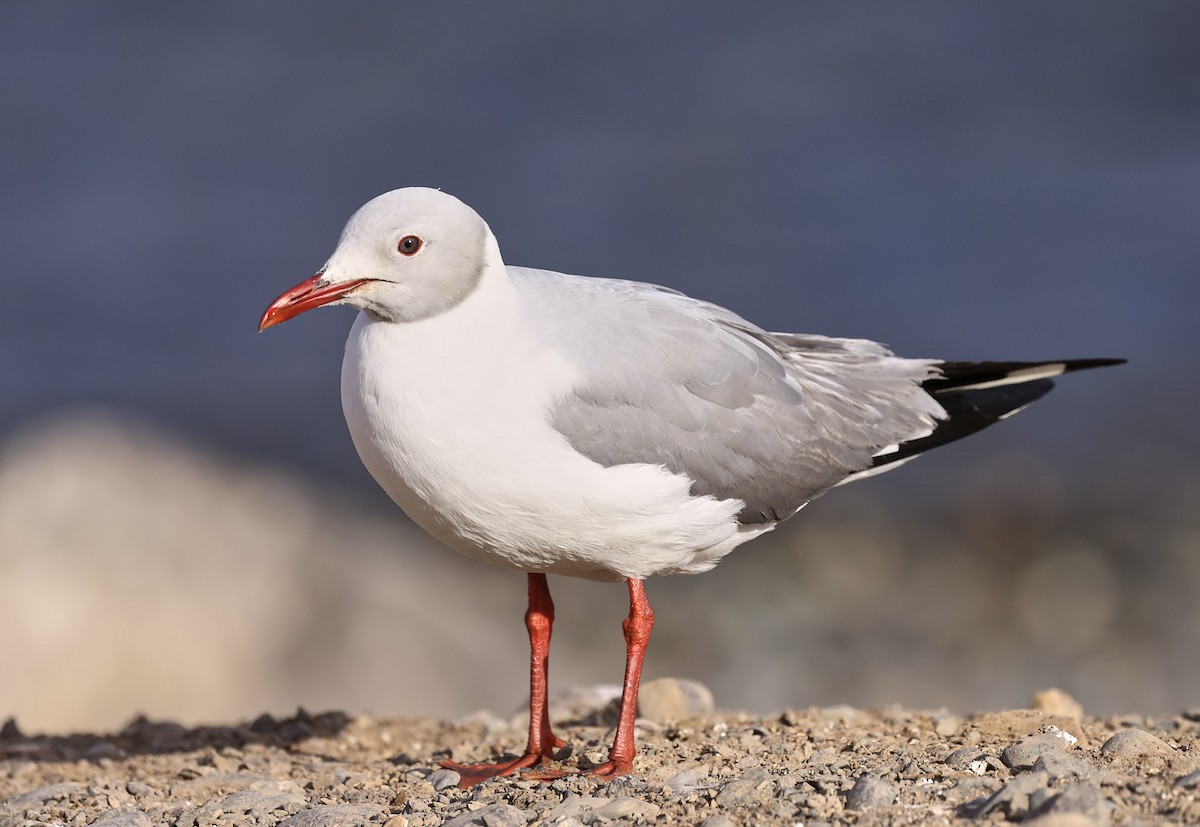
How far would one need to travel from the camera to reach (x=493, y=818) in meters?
4.79

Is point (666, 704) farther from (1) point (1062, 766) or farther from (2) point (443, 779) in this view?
(1) point (1062, 766)

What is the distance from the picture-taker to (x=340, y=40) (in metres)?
24.0

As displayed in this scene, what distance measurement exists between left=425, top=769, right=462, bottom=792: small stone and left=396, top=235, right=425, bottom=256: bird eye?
2094 millimetres

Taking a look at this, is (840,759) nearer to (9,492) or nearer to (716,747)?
(716,747)

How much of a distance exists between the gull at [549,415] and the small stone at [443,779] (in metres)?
0.06

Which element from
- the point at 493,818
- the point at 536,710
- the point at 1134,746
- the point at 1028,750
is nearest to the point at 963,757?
the point at 1028,750

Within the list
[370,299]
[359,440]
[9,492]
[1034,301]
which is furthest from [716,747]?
[1034,301]

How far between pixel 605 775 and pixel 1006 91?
60.9ft

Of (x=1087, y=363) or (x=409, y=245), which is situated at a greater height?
(x=409, y=245)

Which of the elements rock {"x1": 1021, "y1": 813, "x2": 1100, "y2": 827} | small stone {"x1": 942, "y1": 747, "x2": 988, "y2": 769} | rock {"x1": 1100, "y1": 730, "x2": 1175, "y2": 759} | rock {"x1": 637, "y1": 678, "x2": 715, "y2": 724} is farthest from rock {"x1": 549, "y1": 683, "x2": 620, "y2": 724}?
rock {"x1": 1021, "y1": 813, "x2": 1100, "y2": 827}

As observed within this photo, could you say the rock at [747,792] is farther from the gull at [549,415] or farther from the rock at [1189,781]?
the rock at [1189,781]

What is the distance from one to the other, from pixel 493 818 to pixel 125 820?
144 centimetres

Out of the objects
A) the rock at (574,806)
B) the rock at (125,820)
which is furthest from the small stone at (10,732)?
the rock at (574,806)

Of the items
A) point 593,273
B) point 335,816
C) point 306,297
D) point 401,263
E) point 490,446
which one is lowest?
point 335,816
